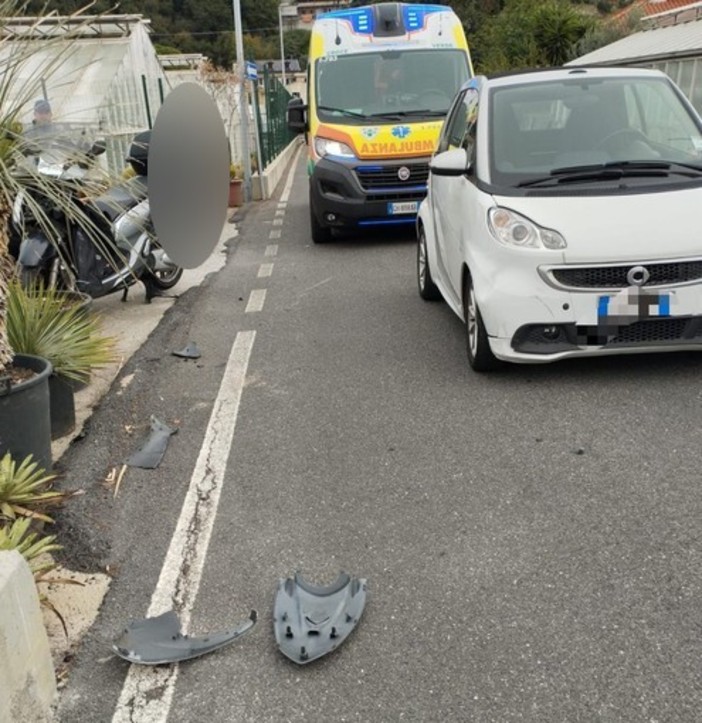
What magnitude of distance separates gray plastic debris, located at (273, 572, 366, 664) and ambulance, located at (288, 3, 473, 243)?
7.34 metres

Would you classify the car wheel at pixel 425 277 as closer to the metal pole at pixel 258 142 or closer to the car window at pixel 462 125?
the car window at pixel 462 125

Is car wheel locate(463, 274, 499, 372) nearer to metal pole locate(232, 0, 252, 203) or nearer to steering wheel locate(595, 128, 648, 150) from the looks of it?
steering wheel locate(595, 128, 648, 150)

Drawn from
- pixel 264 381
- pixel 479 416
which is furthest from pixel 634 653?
pixel 264 381

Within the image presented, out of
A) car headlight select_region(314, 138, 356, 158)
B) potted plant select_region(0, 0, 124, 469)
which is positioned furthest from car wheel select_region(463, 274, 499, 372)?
car headlight select_region(314, 138, 356, 158)

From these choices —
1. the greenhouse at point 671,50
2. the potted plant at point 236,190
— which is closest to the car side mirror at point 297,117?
the potted plant at point 236,190

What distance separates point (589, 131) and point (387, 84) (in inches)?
215

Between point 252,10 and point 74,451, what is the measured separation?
5429cm

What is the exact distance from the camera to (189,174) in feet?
16.1

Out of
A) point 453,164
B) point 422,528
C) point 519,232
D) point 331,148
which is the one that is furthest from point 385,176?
point 422,528

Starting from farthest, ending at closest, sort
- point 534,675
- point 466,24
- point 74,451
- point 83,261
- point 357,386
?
point 466,24
point 83,261
point 357,386
point 74,451
point 534,675

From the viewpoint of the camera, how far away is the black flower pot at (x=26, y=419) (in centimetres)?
366

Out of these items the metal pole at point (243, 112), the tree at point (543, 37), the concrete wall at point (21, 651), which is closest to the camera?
the concrete wall at point (21, 651)

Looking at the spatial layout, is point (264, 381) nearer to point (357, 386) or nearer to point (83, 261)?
point (357, 386)

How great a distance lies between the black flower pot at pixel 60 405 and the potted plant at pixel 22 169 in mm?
753
